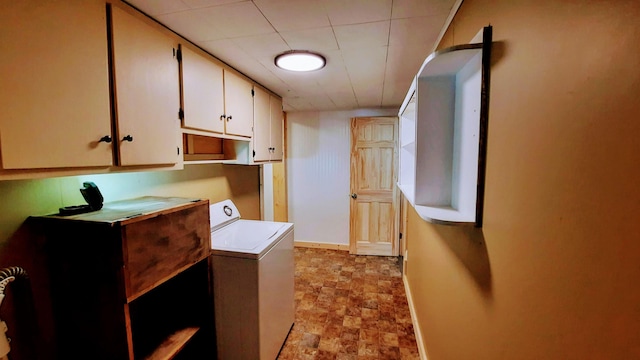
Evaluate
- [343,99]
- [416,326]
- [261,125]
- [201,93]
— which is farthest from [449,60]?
[343,99]

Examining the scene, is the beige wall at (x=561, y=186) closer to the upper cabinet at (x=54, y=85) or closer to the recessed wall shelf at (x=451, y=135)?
the recessed wall shelf at (x=451, y=135)

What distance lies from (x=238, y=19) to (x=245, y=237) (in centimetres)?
142

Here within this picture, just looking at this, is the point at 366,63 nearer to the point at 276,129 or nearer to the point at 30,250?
the point at 276,129

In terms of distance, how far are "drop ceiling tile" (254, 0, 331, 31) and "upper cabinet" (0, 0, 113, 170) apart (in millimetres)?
688

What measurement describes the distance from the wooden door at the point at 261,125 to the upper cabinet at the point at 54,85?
1.32 m

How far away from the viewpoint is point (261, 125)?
98.8 inches

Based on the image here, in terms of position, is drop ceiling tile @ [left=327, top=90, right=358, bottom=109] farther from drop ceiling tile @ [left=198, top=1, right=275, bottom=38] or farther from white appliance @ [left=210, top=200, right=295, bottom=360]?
white appliance @ [left=210, top=200, right=295, bottom=360]

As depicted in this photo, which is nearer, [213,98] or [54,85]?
[54,85]

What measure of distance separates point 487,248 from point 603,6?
2.30 ft

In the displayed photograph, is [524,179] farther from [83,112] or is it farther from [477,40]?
[83,112]

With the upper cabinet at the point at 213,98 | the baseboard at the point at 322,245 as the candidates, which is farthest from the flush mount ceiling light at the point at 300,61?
the baseboard at the point at 322,245

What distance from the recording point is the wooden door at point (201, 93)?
1562mm

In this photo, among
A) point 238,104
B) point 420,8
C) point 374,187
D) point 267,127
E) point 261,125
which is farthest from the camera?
point 374,187

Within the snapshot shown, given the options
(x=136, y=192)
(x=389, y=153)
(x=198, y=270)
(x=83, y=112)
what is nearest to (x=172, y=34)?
(x=83, y=112)
